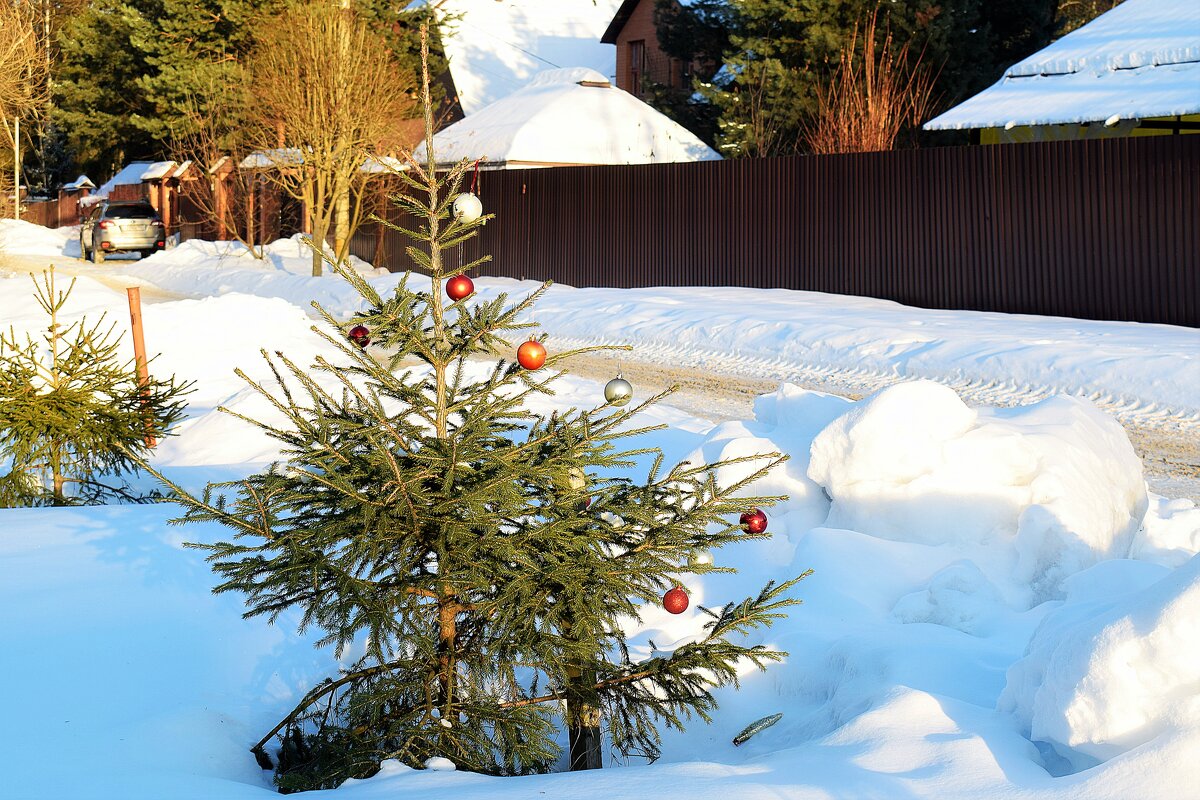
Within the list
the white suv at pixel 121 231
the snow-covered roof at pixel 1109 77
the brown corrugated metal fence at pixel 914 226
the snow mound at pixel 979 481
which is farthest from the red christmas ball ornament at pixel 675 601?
the white suv at pixel 121 231

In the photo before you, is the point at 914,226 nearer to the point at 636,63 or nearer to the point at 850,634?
the point at 850,634

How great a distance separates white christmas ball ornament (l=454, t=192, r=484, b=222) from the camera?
3.97 m

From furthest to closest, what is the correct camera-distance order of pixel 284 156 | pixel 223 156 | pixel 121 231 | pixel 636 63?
1. pixel 636 63
2. pixel 223 156
3. pixel 121 231
4. pixel 284 156

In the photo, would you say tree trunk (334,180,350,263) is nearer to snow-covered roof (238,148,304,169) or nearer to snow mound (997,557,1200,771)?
snow-covered roof (238,148,304,169)

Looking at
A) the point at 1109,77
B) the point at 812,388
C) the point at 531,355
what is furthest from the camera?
the point at 1109,77

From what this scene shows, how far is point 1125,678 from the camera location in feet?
10.7

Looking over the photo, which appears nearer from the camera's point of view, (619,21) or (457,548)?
(457,548)

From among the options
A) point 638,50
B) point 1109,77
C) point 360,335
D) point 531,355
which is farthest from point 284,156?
point 531,355

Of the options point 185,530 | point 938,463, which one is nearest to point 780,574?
point 938,463

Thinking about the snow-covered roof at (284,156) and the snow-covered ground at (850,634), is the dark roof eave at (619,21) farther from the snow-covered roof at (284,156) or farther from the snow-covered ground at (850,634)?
the snow-covered ground at (850,634)

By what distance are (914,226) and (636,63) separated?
23.4 meters

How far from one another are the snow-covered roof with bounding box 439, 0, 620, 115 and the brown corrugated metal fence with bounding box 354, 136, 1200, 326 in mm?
16855

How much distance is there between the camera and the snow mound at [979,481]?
18.0 ft

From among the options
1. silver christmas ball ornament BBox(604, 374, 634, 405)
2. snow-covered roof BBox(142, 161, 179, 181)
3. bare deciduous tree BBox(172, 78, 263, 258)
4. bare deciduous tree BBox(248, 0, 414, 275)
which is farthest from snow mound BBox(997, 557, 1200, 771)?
snow-covered roof BBox(142, 161, 179, 181)
